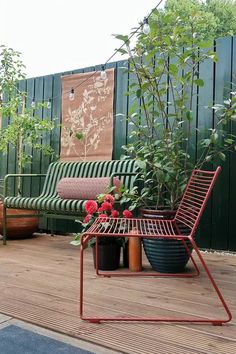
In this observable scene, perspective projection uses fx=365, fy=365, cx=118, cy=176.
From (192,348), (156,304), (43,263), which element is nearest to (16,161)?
(43,263)

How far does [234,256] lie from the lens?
2859mm

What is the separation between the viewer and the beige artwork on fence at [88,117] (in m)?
3.68

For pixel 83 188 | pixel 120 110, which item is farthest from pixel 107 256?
pixel 120 110

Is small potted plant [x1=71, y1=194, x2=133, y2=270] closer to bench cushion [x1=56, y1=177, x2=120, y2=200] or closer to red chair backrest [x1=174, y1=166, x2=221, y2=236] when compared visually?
red chair backrest [x1=174, y1=166, x2=221, y2=236]

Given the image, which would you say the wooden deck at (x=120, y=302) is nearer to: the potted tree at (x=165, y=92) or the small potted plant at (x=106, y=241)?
the small potted plant at (x=106, y=241)

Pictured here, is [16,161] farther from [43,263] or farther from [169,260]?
Result: [169,260]

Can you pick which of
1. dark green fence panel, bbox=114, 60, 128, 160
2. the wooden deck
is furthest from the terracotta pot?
dark green fence panel, bbox=114, 60, 128, 160

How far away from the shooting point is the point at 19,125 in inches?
149

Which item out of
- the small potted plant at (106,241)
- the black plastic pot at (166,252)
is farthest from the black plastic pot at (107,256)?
the black plastic pot at (166,252)

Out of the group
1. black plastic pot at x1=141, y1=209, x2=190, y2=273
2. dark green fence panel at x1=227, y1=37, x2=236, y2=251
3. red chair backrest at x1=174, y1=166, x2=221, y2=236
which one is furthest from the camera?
dark green fence panel at x1=227, y1=37, x2=236, y2=251

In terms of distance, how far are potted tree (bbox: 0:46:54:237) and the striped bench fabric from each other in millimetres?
313

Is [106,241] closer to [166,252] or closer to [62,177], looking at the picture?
[166,252]

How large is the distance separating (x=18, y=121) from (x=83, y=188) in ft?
3.91

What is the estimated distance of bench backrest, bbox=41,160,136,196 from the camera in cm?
318
